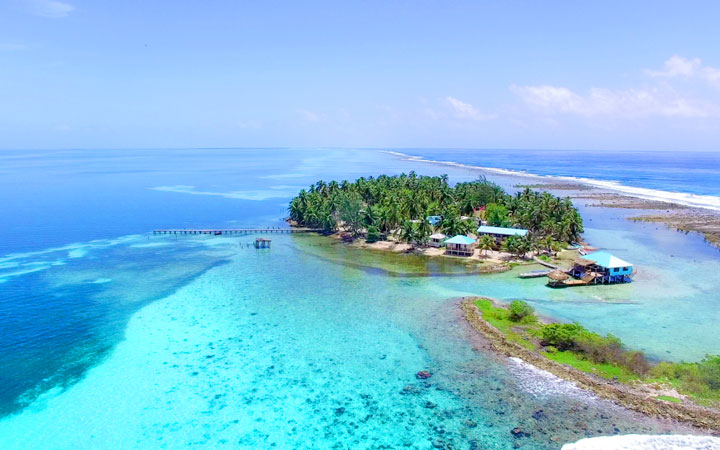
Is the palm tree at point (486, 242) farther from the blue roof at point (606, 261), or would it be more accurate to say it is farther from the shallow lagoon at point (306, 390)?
the shallow lagoon at point (306, 390)

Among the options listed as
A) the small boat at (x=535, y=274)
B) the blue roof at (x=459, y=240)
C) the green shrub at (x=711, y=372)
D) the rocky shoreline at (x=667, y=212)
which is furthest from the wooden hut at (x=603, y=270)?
the rocky shoreline at (x=667, y=212)

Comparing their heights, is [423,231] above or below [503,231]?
below

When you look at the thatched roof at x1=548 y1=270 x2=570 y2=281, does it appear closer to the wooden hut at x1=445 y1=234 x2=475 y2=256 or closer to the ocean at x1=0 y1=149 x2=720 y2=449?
the ocean at x1=0 y1=149 x2=720 y2=449

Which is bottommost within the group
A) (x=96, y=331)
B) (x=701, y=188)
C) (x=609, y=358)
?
(x=96, y=331)

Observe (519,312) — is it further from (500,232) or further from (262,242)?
(262,242)

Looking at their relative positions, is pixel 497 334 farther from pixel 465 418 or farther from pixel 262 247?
pixel 262 247

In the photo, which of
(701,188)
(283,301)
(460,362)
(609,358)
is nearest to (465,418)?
(460,362)

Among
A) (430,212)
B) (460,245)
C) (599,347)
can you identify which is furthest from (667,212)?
(599,347)

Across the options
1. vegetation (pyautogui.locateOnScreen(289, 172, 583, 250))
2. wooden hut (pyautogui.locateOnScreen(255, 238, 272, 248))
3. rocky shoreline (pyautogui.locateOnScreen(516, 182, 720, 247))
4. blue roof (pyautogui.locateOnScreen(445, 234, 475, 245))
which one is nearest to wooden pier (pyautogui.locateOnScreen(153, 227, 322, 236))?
vegetation (pyautogui.locateOnScreen(289, 172, 583, 250))
